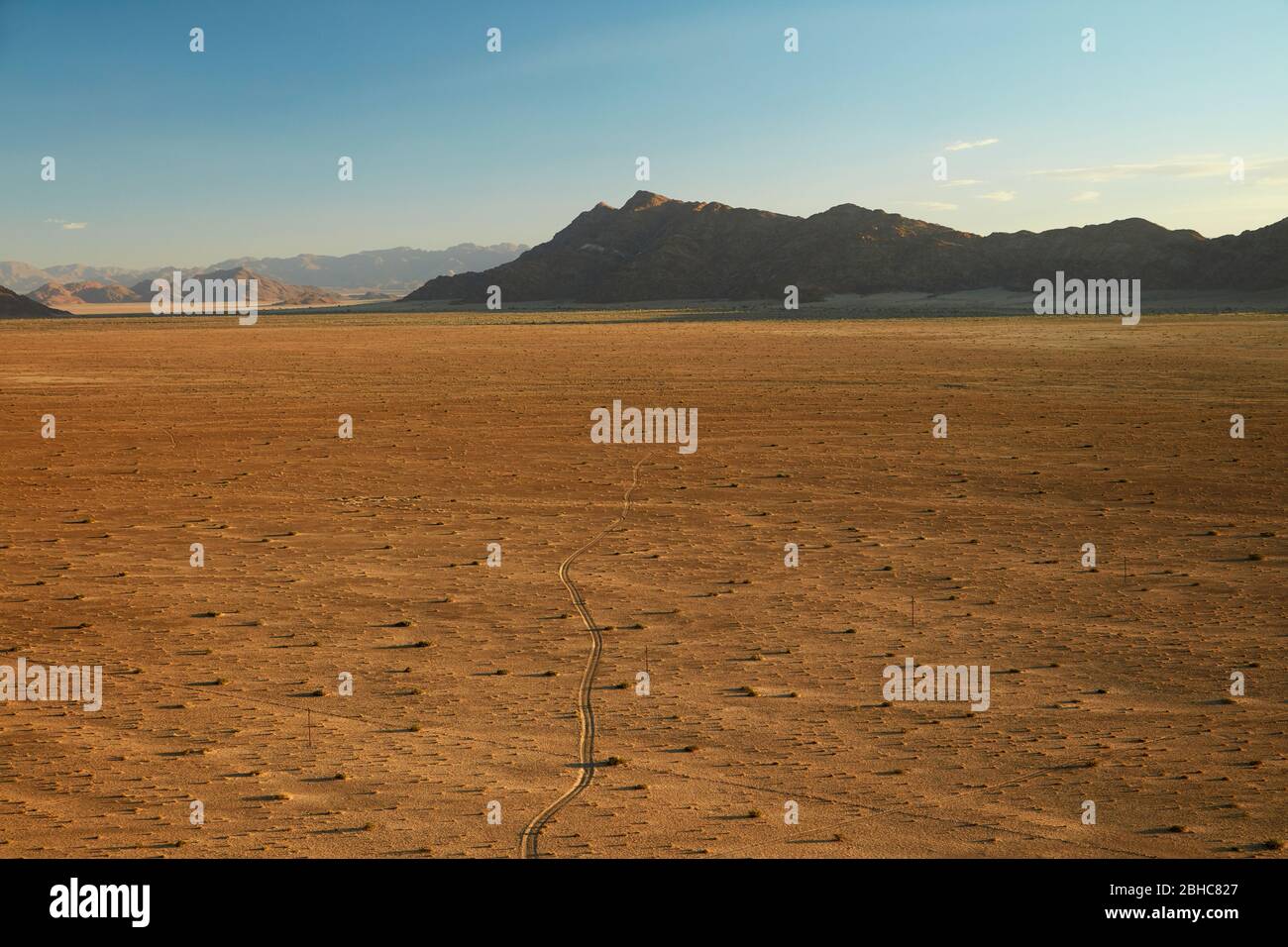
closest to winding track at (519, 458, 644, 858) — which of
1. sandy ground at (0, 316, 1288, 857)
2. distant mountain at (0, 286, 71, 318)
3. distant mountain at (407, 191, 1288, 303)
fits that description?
sandy ground at (0, 316, 1288, 857)

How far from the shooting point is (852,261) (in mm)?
155250

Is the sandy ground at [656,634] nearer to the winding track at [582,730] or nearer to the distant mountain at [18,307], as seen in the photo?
the winding track at [582,730]

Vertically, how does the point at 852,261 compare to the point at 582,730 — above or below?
above

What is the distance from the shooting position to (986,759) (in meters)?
8.04

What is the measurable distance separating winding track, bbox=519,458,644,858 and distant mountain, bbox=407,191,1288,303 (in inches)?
5015

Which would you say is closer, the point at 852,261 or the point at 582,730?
the point at 582,730

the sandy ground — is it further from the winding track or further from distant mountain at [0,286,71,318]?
distant mountain at [0,286,71,318]

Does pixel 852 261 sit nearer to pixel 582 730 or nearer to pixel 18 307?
pixel 18 307

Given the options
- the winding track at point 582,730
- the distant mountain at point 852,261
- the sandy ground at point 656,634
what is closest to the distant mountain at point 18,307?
the distant mountain at point 852,261

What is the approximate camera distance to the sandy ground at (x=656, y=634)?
7145 millimetres

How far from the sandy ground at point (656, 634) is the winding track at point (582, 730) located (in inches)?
3.7

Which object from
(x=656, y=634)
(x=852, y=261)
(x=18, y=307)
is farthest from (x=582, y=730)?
(x=18, y=307)

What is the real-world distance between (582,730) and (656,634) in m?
2.58
